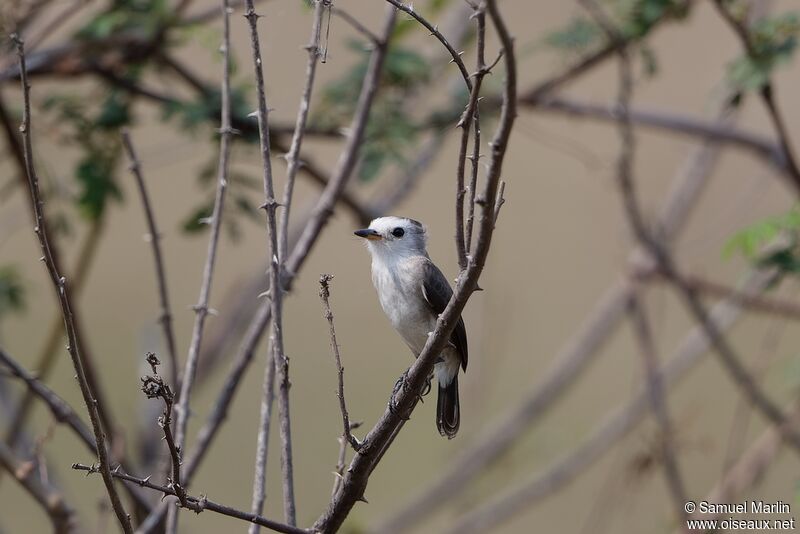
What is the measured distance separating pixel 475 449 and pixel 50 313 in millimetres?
4464

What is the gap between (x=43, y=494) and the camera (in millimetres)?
2225

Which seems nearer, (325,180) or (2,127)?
(2,127)

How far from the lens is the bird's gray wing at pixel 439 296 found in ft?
9.46

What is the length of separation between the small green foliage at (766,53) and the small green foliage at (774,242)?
404mm

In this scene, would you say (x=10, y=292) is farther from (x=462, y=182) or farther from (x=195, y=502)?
(x=462, y=182)

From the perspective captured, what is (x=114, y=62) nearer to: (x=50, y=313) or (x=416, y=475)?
(x=416, y=475)

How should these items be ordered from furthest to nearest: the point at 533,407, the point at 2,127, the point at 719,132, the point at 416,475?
the point at 416,475
the point at 533,407
the point at 719,132
the point at 2,127

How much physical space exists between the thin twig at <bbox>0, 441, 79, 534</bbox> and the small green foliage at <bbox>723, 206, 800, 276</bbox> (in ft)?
6.07

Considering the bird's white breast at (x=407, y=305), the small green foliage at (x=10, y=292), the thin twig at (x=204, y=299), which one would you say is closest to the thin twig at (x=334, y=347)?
the thin twig at (x=204, y=299)

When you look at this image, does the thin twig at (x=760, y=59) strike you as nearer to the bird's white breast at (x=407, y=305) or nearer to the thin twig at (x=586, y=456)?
the thin twig at (x=586, y=456)

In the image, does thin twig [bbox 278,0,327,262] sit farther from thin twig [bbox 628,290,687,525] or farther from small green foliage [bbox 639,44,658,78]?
thin twig [bbox 628,290,687,525]

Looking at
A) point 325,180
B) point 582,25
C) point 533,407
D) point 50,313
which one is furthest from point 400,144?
point 50,313

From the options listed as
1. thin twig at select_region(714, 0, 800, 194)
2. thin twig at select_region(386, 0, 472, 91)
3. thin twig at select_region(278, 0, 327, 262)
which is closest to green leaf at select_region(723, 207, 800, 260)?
thin twig at select_region(714, 0, 800, 194)

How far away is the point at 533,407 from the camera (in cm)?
406
